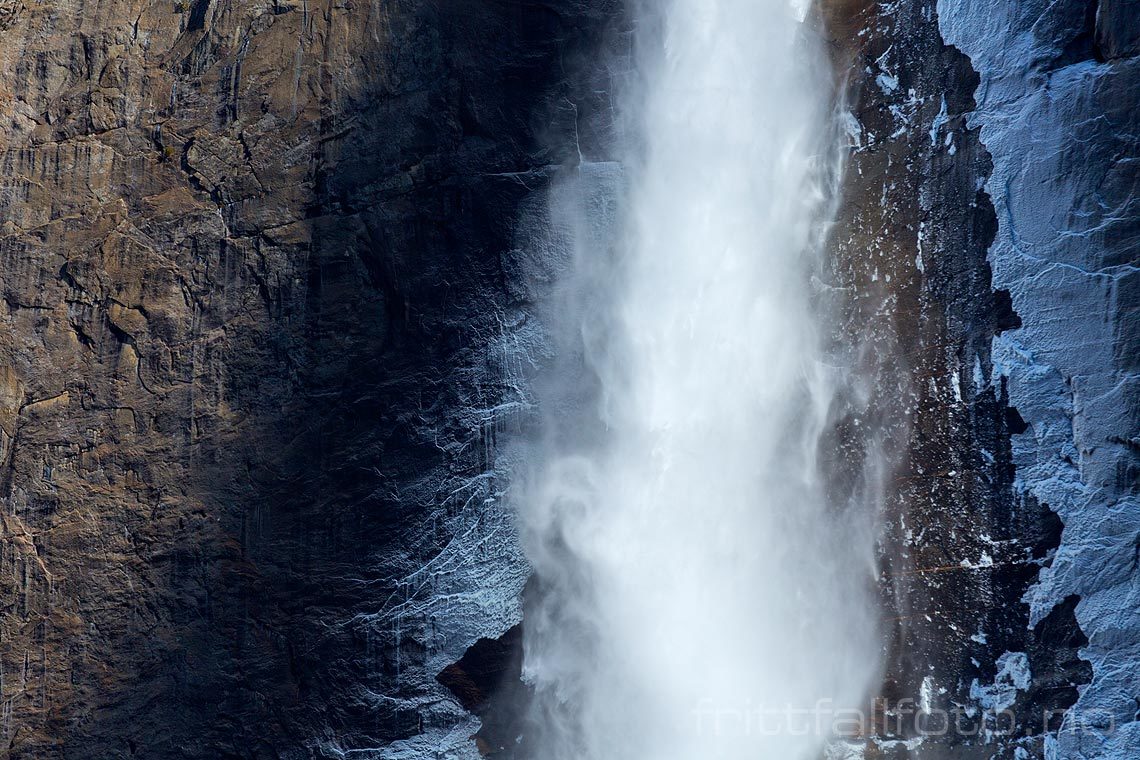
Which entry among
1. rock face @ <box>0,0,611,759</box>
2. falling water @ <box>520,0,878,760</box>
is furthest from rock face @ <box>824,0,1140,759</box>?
rock face @ <box>0,0,611,759</box>

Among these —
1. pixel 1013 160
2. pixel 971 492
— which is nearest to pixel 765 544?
pixel 971 492

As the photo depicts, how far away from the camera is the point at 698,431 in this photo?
452 cm

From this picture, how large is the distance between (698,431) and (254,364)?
233cm

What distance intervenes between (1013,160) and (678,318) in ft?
5.72

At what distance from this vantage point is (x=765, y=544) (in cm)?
438

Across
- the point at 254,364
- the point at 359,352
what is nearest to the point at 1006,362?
the point at 359,352

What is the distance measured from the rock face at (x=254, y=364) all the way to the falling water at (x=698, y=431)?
39cm

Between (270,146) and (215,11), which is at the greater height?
(215,11)

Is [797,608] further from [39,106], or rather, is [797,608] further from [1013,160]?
[39,106]

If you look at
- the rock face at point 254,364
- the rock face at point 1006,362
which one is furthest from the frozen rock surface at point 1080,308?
the rock face at point 254,364

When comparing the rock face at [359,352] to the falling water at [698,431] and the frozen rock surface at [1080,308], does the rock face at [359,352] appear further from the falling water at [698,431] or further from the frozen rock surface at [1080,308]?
the falling water at [698,431]

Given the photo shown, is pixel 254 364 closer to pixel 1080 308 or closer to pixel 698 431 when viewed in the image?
pixel 698 431

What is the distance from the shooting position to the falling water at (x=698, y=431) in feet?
14.0

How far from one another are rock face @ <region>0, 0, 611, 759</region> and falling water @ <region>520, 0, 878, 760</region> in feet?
1.27
